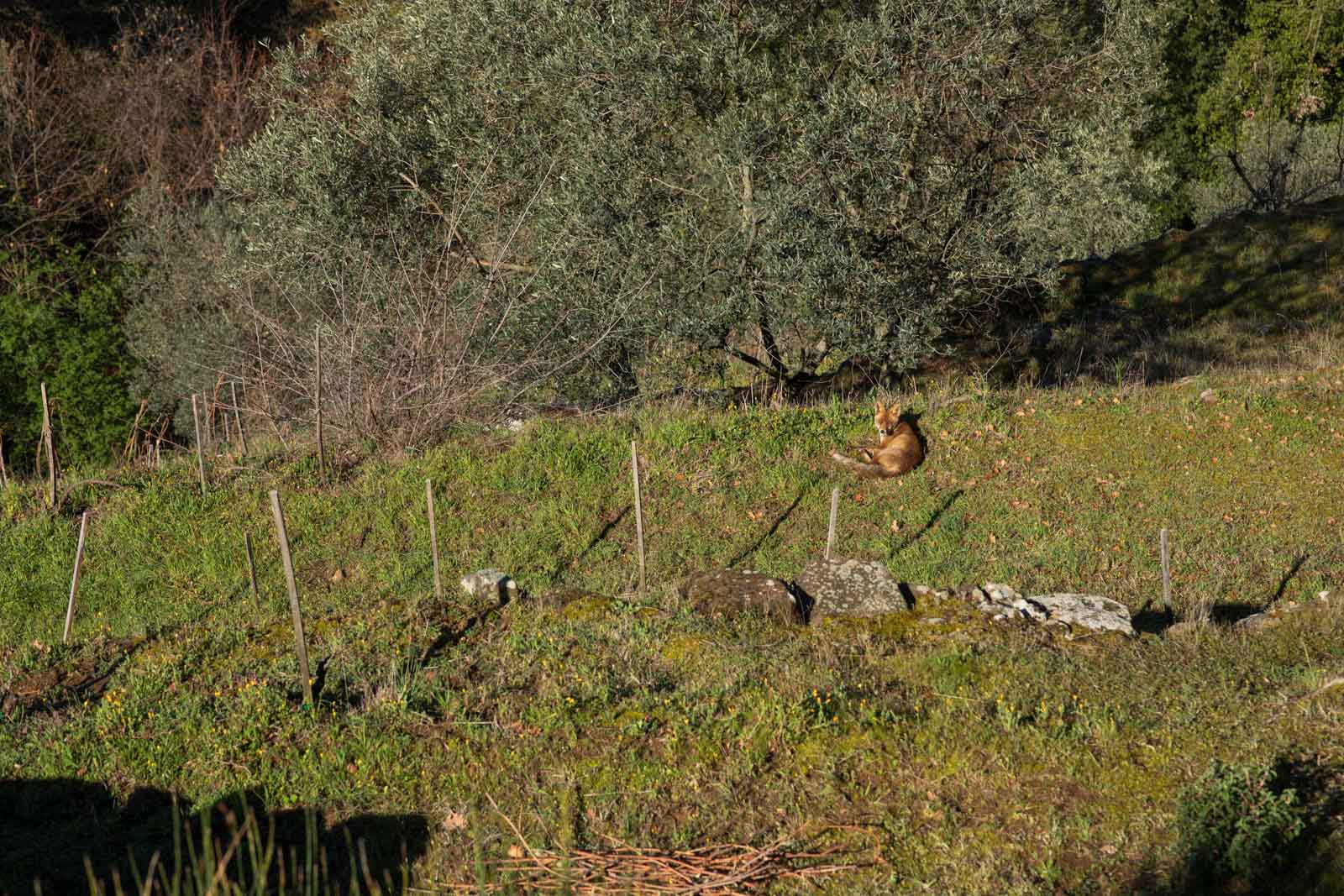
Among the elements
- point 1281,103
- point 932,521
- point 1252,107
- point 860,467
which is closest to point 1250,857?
point 932,521

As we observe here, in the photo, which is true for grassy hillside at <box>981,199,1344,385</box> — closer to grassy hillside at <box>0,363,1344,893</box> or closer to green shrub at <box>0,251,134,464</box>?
grassy hillside at <box>0,363,1344,893</box>

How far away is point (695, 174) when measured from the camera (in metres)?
15.0

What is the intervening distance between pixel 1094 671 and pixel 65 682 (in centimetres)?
803

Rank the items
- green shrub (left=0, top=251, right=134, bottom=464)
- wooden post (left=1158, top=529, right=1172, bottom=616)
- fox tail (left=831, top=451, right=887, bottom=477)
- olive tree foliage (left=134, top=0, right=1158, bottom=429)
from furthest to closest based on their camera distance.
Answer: green shrub (left=0, top=251, right=134, bottom=464), olive tree foliage (left=134, top=0, right=1158, bottom=429), fox tail (left=831, top=451, right=887, bottom=477), wooden post (left=1158, top=529, right=1172, bottom=616)

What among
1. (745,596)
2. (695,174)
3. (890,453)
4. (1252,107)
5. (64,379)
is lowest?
(64,379)

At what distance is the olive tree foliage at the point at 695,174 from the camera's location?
14195 mm

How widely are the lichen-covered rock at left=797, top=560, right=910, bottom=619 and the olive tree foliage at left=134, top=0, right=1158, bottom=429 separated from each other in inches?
212

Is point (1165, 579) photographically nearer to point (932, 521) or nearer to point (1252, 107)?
point (932, 521)

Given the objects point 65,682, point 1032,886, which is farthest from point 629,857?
point 65,682

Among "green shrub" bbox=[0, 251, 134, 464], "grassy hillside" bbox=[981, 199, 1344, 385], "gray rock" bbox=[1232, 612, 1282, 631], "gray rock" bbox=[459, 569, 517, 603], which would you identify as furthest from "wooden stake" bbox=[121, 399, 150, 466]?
"grassy hillside" bbox=[981, 199, 1344, 385]

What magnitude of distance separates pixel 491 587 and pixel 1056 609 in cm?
497

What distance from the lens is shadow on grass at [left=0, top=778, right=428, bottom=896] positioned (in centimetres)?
595

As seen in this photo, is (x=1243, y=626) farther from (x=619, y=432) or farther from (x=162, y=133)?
(x=162, y=133)

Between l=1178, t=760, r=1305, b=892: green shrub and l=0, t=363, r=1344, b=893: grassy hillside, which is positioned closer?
l=1178, t=760, r=1305, b=892: green shrub
